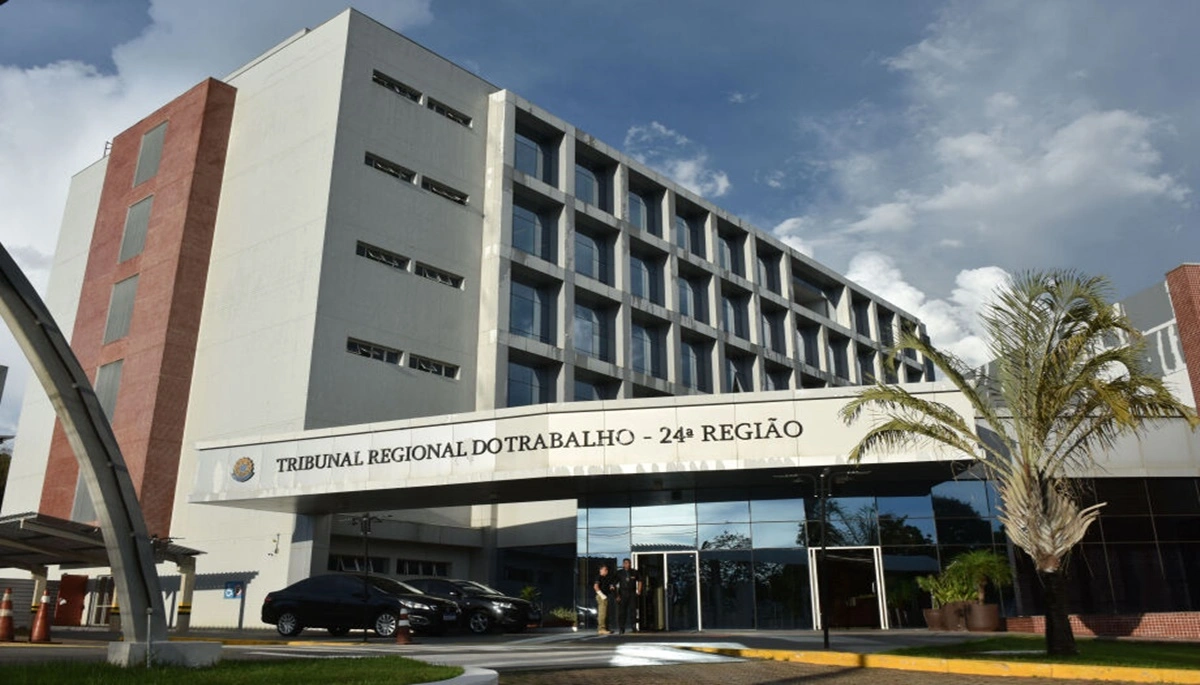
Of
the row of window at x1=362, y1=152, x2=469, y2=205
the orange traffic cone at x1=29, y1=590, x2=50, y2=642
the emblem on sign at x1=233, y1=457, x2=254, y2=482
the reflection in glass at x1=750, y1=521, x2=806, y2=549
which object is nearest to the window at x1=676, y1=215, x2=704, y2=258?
the row of window at x1=362, y1=152, x2=469, y2=205

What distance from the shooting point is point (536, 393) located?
126 feet

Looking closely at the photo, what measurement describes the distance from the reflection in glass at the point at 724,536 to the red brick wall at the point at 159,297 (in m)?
19.9

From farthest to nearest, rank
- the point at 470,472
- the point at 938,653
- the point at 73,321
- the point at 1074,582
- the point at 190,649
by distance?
the point at 73,321, the point at 1074,582, the point at 470,472, the point at 938,653, the point at 190,649

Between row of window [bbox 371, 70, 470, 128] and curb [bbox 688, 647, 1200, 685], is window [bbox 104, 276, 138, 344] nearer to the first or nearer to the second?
row of window [bbox 371, 70, 470, 128]

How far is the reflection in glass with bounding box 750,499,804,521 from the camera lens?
27859 millimetres

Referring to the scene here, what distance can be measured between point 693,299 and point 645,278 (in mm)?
4117

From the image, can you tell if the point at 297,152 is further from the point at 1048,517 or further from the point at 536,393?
the point at 1048,517

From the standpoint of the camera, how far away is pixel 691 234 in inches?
1997

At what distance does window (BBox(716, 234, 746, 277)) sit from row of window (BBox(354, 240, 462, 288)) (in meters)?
19.0

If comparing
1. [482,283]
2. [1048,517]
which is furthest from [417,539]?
[1048,517]

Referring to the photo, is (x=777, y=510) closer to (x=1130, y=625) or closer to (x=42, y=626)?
(x=1130, y=625)

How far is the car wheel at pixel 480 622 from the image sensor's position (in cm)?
2398

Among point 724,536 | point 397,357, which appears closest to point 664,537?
point 724,536

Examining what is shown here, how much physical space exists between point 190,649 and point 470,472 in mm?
14808
